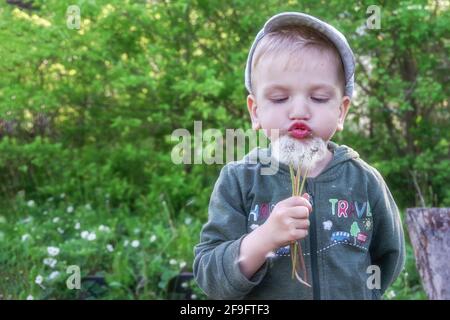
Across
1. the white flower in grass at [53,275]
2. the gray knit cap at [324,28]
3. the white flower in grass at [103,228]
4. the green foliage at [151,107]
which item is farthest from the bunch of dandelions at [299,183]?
the white flower in grass at [103,228]

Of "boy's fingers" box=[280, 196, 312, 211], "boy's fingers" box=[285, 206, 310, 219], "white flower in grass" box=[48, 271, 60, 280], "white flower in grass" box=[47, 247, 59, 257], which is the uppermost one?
Answer: "white flower in grass" box=[47, 247, 59, 257]

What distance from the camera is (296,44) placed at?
180 cm

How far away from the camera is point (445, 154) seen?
5.53 meters

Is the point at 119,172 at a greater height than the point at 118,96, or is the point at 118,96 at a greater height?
the point at 118,96

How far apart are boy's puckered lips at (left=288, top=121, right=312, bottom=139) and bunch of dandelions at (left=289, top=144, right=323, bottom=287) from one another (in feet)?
0.13

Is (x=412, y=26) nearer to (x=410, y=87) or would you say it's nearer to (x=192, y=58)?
(x=410, y=87)

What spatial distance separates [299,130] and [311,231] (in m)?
0.25

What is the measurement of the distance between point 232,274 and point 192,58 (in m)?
4.00

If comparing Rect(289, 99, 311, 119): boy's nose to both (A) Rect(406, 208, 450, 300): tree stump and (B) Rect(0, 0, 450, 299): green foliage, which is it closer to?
(A) Rect(406, 208, 450, 300): tree stump

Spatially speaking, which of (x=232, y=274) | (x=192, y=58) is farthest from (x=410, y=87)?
(x=232, y=274)

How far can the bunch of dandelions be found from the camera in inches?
68.5

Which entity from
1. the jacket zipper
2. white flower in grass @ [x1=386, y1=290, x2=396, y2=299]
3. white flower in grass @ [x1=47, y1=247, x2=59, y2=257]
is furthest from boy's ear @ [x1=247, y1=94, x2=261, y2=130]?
white flower in grass @ [x1=47, y1=247, x2=59, y2=257]

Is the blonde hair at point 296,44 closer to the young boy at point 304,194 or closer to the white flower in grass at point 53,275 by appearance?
the young boy at point 304,194

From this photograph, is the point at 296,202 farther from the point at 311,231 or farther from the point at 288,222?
the point at 311,231
